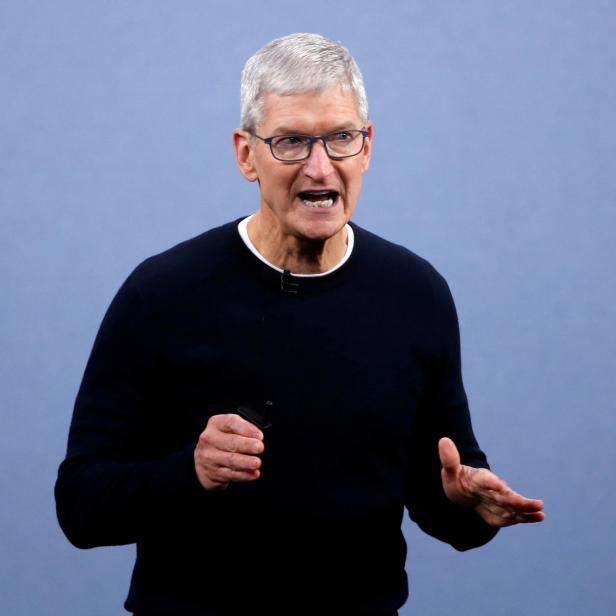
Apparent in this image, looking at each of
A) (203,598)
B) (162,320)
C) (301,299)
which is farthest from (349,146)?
(203,598)

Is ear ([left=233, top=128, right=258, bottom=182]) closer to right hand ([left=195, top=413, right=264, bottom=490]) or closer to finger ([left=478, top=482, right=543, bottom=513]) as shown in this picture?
right hand ([left=195, top=413, right=264, bottom=490])

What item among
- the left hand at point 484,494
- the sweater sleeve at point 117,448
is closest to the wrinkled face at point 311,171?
the sweater sleeve at point 117,448

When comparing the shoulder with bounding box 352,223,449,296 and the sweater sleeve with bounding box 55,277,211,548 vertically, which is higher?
the shoulder with bounding box 352,223,449,296

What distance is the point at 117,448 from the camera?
183 cm

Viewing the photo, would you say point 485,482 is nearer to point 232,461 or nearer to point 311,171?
point 232,461

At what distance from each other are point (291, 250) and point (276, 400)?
0.23 metres

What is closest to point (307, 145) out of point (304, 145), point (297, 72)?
point (304, 145)

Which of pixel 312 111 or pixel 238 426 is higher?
pixel 312 111

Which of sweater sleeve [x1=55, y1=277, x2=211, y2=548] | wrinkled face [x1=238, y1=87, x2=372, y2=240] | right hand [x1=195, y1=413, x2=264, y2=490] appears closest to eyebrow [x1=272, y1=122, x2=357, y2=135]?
wrinkled face [x1=238, y1=87, x2=372, y2=240]

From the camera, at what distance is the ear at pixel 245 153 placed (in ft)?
6.26

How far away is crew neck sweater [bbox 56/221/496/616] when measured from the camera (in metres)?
1.81

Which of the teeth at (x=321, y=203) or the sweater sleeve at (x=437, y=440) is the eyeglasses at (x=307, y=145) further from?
the sweater sleeve at (x=437, y=440)

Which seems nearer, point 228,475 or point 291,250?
point 228,475

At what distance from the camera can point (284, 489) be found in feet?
5.92
